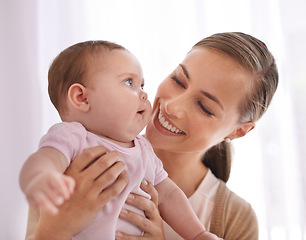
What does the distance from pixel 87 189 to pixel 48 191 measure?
1.33 feet

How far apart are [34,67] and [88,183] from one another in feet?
5.47

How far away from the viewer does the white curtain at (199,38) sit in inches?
102

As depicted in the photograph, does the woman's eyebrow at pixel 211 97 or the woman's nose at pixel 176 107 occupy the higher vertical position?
the woman's eyebrow at pixel 211 97

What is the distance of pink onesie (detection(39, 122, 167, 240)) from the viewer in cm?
110

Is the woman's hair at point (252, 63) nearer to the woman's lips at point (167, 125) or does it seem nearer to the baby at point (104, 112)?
the woman's lips at point (167, 125)

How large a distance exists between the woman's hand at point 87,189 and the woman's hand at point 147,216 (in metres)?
0.12

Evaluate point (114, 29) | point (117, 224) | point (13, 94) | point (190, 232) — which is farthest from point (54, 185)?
point (114, 29)

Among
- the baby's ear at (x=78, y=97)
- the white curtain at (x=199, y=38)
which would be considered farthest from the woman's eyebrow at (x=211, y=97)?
the white curtain at (x=199, y=38)

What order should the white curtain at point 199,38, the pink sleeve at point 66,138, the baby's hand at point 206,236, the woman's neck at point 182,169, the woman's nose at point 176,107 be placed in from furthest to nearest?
1. the white curtain at point 199,38
2. the woman's neck at point 182,169
3. the woman's nose at point 176,107
4. the baby's hand at point 206,236
5. the pink sleeve at point 66,138

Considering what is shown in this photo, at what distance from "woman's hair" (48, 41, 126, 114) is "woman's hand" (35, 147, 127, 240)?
0.24 meters

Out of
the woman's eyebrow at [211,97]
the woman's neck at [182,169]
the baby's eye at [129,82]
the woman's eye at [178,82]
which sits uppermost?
the baby's eye at [129,82]

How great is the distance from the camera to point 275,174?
2.72 metres

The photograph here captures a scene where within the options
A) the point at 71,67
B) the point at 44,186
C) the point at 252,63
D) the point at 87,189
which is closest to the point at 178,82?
the point at 252,63

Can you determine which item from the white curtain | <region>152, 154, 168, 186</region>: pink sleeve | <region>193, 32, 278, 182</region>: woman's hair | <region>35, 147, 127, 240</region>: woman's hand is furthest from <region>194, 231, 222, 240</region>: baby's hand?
the white curtain
